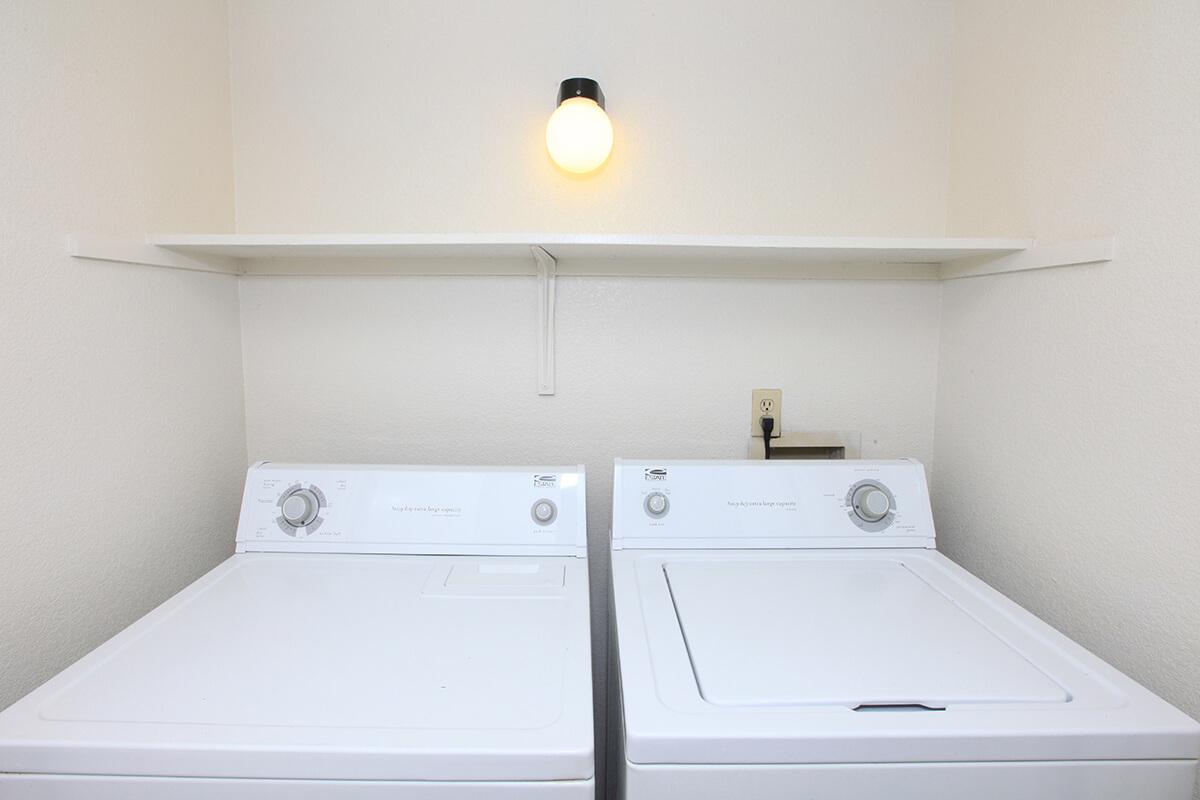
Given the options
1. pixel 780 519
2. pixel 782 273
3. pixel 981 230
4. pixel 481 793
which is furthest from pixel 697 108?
pixel 481 793

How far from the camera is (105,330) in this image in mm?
1010

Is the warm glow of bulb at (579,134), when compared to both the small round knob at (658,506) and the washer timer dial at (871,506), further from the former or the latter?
the washer timer dial at (871,506)

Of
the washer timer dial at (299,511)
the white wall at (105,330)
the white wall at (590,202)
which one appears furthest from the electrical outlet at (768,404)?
the white wall at (105,330)

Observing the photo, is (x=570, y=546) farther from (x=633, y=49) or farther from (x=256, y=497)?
(x=633, y=49)

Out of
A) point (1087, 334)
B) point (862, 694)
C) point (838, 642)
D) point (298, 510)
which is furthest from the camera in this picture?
point (298, 510)

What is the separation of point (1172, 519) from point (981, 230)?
67cm

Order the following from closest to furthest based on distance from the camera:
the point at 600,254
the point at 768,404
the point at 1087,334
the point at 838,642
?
1. the point at 838,642
2. the point at 1087,334
3. the point at 600,254
4. the point at 768,404

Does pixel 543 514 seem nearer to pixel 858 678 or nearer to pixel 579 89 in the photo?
pixel 858 678

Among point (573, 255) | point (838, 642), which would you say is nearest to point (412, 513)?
point (573, 255)

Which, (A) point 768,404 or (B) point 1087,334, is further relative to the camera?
(A) point 768,404

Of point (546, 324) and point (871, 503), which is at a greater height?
point (546, 324)

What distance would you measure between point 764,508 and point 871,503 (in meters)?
0.20

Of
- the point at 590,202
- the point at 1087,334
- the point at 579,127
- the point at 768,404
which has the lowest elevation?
the point at 768,404

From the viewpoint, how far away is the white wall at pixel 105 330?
86 cm
